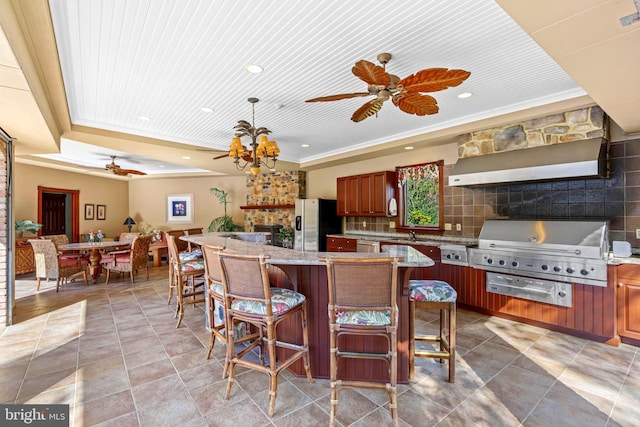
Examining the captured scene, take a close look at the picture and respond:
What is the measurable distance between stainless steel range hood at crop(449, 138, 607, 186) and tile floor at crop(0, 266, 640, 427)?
5.80ft

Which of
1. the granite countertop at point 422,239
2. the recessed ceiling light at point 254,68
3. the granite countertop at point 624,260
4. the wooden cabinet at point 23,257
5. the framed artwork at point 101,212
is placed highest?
the recessed ceiling light at point 254,68

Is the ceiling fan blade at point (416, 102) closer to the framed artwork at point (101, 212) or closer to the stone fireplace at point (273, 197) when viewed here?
the stone fireplace at point (273, 197)

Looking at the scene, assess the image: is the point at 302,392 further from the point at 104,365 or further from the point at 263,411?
the point at 104,365

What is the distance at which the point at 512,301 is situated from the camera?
3.48 meters

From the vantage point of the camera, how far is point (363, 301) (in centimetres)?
177

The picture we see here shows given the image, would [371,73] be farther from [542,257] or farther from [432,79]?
[542,257]

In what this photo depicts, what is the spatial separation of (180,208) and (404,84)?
8678mm

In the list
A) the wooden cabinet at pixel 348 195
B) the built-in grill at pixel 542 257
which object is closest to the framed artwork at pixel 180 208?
the wooden cabinet at pixel 348 195

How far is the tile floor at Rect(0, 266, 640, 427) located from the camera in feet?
6.15

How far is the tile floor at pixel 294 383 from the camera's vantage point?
1.88m

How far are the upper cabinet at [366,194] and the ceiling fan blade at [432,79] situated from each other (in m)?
3.21

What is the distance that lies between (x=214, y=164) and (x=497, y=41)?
18.8 ft

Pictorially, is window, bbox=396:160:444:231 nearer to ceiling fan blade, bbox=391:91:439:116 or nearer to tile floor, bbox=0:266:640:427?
tile floor, bbox=0:266:640:427

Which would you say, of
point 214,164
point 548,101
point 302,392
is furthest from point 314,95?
point 214,164
